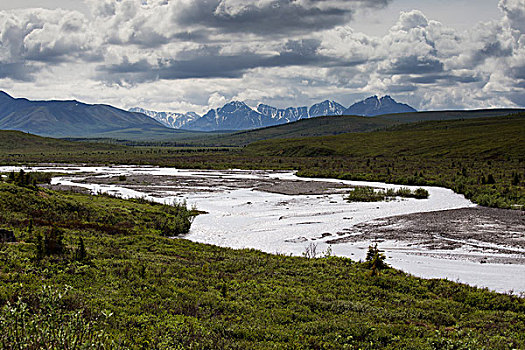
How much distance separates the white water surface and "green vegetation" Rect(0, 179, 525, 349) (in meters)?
3.75

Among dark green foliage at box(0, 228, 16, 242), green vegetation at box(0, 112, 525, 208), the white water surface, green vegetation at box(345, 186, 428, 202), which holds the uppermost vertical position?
green vegetation at box(0, 112, 525, 208)

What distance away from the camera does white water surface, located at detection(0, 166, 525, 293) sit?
70.5 feet

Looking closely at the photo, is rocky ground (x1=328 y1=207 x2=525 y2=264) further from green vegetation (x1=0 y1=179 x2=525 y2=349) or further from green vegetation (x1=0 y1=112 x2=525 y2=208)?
green vegetation (x1=0 y1=179 x2=525 y2=349)

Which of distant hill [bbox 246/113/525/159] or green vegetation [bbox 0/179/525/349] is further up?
distant hill [bbox 246/113/525/159]

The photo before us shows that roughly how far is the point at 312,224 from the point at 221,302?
20.7 m

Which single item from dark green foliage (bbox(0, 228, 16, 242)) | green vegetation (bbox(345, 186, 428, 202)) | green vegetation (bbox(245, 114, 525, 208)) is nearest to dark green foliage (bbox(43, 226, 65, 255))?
dark green foliage (bbox(0, 228, 16, 242))

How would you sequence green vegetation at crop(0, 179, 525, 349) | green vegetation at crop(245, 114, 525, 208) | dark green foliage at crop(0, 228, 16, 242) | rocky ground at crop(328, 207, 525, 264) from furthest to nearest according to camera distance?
green vegetation at crop(245, 114, 525, 208)
rocky ground at crop(328, 207, 525, 264)
dark green foliage at crop(0, 228, 16, 242)
green vegetation at crop(0, 179, 525, 349)

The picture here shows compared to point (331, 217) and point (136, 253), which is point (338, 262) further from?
point (331, 217)

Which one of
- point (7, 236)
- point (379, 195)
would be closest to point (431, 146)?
point (379, 195)

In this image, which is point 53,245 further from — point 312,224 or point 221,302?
point 312,224

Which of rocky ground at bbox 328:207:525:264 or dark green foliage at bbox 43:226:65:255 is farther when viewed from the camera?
rocky ground at bbox 328:207:525:264

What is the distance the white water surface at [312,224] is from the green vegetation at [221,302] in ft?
12.3

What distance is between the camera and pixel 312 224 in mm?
33906

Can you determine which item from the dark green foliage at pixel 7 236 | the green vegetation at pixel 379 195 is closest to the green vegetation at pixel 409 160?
the green vegetation at pixel 379 195
